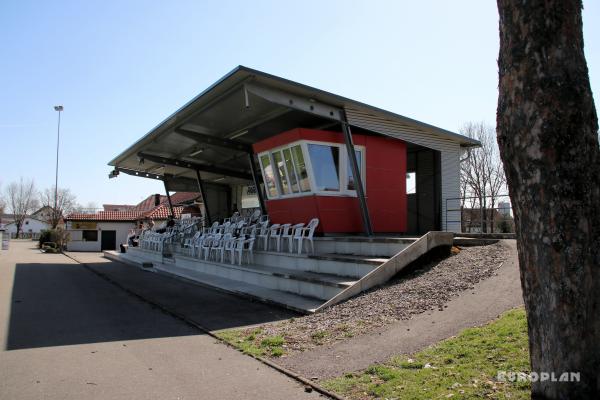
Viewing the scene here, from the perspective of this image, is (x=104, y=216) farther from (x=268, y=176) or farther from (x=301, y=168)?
(x=301, y=168)

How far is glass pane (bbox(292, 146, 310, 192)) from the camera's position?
544 inches

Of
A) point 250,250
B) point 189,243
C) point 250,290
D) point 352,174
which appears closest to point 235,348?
point 250,290

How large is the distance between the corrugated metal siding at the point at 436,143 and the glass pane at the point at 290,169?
222cm

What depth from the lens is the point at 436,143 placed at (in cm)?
1675

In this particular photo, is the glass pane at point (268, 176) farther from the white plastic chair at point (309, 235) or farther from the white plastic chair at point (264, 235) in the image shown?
the white plastic chair at point (309, 235)

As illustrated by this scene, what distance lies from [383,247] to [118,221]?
130 ft

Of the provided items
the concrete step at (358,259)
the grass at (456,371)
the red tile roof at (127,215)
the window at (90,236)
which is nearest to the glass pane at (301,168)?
the concrete step at (358,259)

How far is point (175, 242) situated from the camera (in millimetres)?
22109

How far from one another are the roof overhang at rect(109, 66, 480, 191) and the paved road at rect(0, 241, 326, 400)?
18.1 feet

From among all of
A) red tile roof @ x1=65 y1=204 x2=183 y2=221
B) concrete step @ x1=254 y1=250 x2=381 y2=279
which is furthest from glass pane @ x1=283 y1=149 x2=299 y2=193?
red tile roof @ x1=65 y1=204 x2=183 y2=221

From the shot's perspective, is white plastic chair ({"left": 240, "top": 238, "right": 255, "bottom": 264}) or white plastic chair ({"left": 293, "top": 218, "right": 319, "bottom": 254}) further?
white plastic chair ({"left": 240, "top": 238, "right": 255, "bottom": 264})

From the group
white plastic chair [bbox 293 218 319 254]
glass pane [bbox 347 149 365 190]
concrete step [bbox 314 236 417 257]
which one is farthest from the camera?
glass pane [bbox 347 149 365 190]

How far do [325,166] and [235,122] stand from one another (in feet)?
13.9

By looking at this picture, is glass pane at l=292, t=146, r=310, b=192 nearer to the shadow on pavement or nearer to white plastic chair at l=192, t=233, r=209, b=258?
the shadow on pavement
